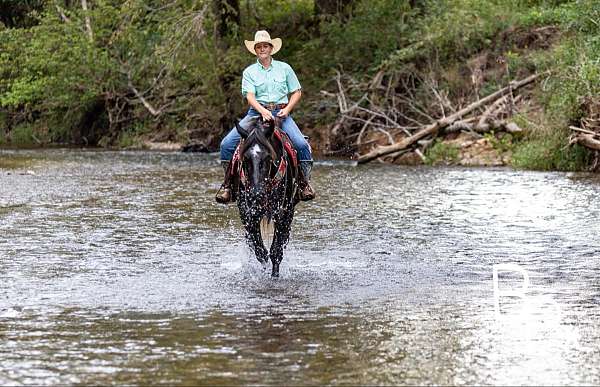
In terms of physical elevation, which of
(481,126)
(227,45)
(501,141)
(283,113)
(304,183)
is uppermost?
(283,113)

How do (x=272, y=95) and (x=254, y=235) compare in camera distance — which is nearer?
(x=254, y=235)

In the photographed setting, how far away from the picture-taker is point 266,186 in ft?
38.8

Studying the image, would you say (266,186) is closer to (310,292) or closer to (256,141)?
(256,141)

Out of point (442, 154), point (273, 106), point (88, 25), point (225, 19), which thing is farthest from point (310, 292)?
point (88, 25)

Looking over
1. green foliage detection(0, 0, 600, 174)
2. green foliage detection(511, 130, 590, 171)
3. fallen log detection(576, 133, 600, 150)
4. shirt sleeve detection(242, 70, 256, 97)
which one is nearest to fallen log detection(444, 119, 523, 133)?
green foliage detection(0, 0, 600, 174)

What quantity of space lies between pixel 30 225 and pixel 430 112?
2063cm

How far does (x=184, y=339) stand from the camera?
8.52 m

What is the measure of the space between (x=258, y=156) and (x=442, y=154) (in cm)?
2112

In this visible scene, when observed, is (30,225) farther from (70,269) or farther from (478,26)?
(478,26)

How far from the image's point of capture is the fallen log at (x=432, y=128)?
32.7 meters

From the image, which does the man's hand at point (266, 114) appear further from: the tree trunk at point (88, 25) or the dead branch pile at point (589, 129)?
the tree trunk at point (88, 25)

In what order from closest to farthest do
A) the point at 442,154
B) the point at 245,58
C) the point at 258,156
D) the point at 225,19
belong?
the point at 258,156
the point at 442,154
the point at 245,58
the point at 225,19

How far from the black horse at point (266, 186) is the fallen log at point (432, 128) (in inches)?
788

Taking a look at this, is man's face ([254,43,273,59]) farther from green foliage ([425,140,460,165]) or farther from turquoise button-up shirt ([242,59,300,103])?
green foliage ([425,140,460,165])
